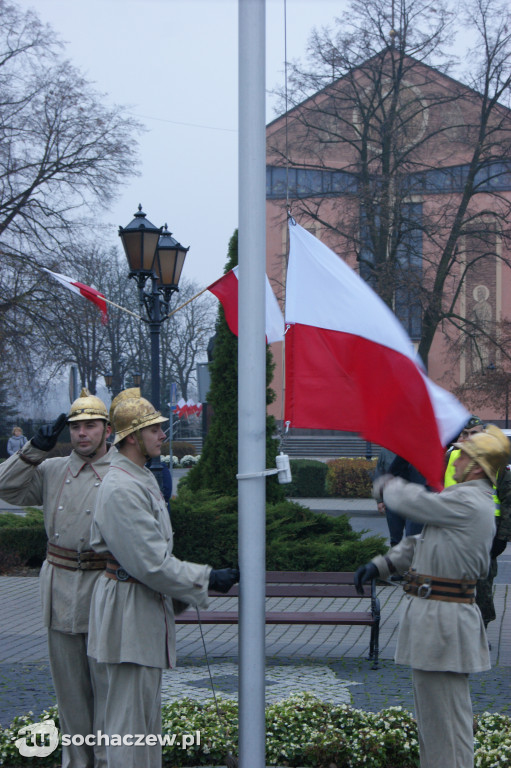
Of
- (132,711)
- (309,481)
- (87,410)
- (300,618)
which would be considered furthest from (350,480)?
(132,711)

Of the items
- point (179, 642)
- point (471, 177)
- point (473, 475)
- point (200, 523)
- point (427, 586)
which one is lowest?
point (179, 642)

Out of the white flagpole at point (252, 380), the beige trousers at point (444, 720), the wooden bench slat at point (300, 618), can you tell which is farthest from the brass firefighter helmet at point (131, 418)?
the wooden bench slat at point (300, 618)

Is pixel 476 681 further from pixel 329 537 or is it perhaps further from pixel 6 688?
pixel 329 537

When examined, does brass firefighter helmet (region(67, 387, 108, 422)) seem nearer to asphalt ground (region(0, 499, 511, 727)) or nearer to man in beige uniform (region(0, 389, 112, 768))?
man in beige uniform (region(0, 389, 112, 768))

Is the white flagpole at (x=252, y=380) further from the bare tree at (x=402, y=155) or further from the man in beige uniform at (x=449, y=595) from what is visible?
the bare tree at (x=402, y=155)

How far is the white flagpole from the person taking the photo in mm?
3572

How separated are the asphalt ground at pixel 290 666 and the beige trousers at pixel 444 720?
2059mm

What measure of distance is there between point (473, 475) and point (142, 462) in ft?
4.72

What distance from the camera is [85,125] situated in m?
24.1

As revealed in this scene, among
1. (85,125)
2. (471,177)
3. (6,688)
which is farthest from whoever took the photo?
(471,177)

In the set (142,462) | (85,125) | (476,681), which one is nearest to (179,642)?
(476,681)

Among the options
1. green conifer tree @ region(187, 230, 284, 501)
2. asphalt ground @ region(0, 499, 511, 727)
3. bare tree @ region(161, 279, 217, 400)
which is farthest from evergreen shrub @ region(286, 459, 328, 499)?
bare tree @ region(161, 279, 217, 400)

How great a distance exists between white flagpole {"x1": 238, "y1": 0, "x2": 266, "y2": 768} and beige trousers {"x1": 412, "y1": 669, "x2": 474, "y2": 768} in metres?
0.72

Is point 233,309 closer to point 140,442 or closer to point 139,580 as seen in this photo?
point 140,442
